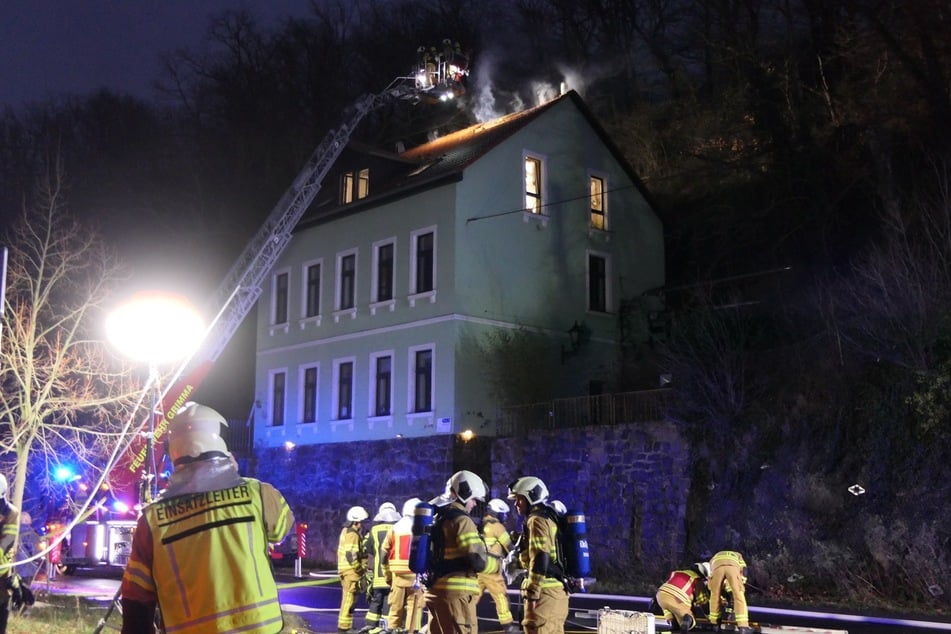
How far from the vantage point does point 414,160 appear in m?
35.8

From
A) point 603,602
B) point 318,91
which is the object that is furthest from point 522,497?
point 318,91

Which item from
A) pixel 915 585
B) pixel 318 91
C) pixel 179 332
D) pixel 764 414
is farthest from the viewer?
pixel 318 91

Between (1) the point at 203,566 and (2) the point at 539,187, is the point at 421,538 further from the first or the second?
(2) the point at 539,187

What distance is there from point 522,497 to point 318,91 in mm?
42907

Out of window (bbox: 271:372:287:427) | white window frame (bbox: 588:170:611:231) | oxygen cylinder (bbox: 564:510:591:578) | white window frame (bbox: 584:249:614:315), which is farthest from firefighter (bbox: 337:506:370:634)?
window (bbox: 271:372:287:427)

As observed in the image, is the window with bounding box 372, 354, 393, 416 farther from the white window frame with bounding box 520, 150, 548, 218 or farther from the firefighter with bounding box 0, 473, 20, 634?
the firefighter with bounding box 0, 473, 20, 634

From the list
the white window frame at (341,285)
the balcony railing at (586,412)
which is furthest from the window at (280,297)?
the balcony railing at (586,412)

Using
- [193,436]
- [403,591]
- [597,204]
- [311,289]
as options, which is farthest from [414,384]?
[193,436]

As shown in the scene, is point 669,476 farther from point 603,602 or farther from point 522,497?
point 522,497

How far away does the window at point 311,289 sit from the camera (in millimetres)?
36231

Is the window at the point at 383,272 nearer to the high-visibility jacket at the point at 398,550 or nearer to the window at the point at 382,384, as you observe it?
the window at the point at 382,384

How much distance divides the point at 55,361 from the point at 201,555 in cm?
1560

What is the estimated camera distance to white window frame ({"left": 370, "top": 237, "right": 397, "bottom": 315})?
33.0 m

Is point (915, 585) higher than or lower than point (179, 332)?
lower
